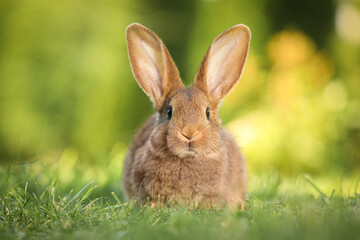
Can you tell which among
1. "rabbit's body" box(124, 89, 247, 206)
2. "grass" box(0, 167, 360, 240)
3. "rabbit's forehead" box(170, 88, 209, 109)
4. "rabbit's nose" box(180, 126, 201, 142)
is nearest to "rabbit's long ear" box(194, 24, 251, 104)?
"rabbit's forehead" box(170, 88, 209, 109)

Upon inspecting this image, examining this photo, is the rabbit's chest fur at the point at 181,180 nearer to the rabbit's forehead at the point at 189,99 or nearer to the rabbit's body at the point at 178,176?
the rabbit's body at the point at 178,176

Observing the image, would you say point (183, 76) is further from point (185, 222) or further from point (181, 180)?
point (185, 222)

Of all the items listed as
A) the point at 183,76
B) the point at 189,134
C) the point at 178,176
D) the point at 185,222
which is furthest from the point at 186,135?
the point at 183,76

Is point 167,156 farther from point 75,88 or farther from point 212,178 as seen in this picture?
point 75,88

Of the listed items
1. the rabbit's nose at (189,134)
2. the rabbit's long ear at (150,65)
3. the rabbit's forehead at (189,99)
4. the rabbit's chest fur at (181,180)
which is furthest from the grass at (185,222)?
the rabbit's long ear at (150,65)

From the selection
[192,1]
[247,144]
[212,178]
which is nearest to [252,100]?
[247,144]

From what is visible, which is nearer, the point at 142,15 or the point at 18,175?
the point at 18,175
